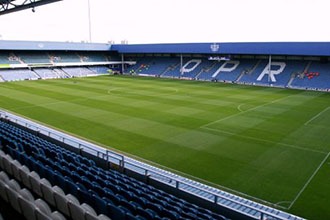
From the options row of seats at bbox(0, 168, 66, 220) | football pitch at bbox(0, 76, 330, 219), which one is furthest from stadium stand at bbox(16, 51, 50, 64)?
row of seats at bbox(0, 168, 66, 220)

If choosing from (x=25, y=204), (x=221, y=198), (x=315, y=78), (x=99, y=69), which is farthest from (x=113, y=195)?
(x=99, y=69)

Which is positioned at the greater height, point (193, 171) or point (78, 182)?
point (78, 182)

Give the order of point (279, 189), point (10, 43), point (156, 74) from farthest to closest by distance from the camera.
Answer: point (156, 74), point (10, 43), point (279, 189)

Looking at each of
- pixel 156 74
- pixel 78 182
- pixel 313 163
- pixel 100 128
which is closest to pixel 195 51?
pixel 156 74

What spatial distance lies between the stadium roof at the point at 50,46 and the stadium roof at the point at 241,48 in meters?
4.16

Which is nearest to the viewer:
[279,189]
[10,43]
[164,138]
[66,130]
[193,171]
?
[279,189]

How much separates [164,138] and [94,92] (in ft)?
60.3

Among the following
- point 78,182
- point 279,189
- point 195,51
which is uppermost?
point 195,51

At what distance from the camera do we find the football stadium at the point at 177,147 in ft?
21.9

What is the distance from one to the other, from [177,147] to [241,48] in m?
33.0

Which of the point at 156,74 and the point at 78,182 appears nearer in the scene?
the point at 78,182

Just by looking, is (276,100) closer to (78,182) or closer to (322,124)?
(322,124)

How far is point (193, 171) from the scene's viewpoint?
494 inches

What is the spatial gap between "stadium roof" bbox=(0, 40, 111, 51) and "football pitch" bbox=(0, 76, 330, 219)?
1898 centimetres
